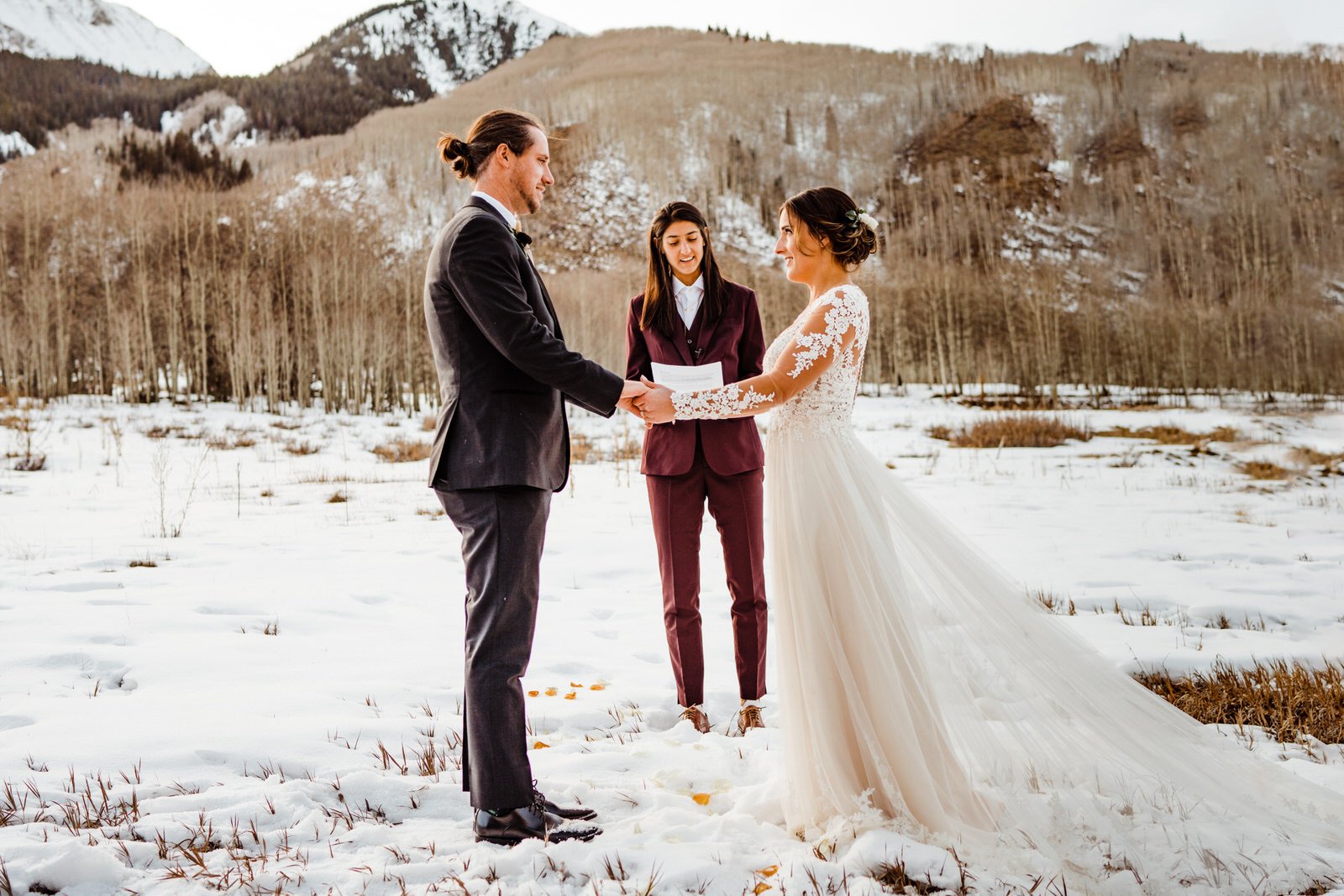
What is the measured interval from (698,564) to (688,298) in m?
1.45

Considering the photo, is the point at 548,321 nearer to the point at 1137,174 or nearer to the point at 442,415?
the point at 442,415

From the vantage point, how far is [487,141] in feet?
9.72

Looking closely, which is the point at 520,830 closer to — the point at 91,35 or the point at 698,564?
the point at 698,564

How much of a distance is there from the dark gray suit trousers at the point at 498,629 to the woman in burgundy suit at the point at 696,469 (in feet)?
4.85

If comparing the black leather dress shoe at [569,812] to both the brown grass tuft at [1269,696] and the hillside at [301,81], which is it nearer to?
the brown grass tuft at [1269,696]

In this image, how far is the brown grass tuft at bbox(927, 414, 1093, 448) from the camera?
20.6 m

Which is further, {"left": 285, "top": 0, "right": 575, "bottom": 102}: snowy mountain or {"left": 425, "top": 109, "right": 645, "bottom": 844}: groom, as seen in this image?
{"left": 285, "top": 0, "right": 575, "bottom": 102}: snowy mountain

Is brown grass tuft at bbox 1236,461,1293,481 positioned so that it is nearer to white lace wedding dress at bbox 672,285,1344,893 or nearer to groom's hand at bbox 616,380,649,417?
white lace wedding dress at bbox 672,285,1344,893

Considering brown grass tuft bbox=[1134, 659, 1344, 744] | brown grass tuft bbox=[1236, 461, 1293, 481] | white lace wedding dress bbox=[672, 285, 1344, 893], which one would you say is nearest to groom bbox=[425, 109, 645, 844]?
white lace wedding dress bbox=[672, 285, 1344, 893]

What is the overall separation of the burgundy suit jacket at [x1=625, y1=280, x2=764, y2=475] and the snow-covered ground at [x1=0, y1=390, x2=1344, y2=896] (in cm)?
133

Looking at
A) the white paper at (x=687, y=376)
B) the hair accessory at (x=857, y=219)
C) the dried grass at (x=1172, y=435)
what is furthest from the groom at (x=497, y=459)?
the dried grass at (x=1172, y=435)

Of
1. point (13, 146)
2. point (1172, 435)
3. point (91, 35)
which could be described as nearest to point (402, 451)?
point (1172, 435)

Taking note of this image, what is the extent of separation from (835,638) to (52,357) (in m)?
37.3

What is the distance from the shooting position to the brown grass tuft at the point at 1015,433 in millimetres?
20578
